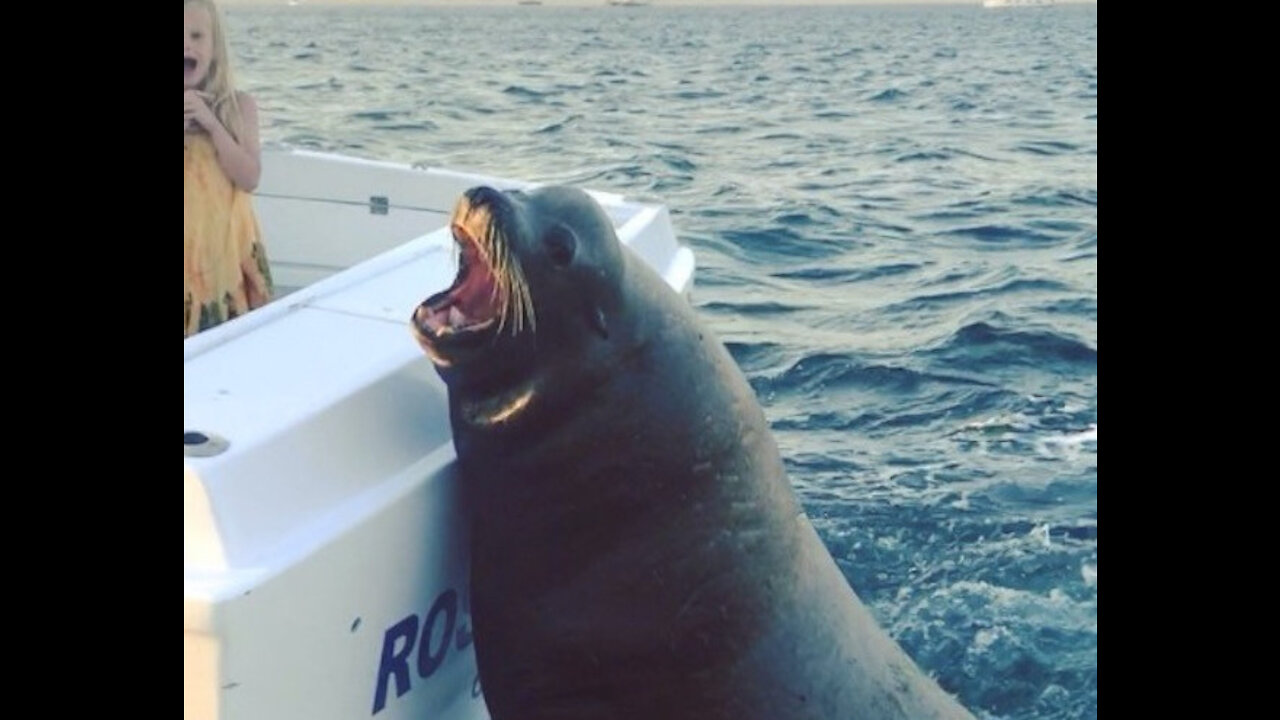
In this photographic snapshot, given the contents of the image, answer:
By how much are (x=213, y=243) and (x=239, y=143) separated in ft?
0.64

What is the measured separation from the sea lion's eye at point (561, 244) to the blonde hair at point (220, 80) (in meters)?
0.89

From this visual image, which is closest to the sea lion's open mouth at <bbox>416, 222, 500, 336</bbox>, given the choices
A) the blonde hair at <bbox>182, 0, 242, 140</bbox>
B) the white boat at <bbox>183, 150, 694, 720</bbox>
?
the white boat at <bbox>183, 150, 694, 720</bbox>

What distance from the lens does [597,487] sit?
2.56 metres

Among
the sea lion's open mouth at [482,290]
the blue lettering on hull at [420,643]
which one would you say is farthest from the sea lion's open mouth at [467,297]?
the blue lettering on hull at [420,643]

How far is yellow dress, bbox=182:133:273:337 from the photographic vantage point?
3094mm

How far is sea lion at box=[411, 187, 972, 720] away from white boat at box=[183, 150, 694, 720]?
0.09 meters

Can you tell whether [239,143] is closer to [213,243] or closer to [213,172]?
[213,172]

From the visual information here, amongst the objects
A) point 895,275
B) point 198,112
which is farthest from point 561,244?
point 895,275

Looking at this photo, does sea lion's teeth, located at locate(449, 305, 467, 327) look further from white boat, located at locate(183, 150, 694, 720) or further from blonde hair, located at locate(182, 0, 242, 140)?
blonde hair, located at locate(182, 0, 242, 140)

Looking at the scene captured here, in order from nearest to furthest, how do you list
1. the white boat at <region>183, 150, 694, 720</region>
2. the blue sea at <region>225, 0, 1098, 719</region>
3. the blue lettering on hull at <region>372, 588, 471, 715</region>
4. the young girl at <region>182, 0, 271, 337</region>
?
the white boat at <region>183, 150, 694, 720</region>
the blue lettering on hull at <region>372, 588, 471, 715</region>
the young girl at <region>182, 0, 271, 337</region>
the blue sea at <region>225, 0, 1098, 719</region>

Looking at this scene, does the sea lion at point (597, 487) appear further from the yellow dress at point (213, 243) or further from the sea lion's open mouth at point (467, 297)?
the yellow dress at point (213, 243)

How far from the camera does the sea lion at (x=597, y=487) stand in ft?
8.32
